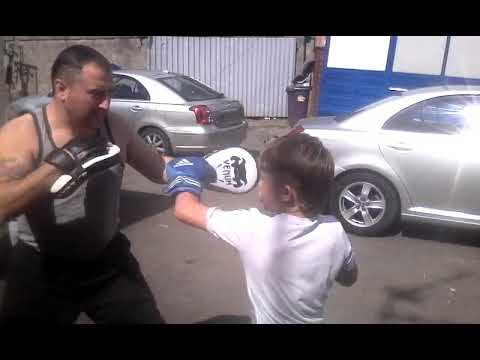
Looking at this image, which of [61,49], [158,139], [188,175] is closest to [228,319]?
[188,175]

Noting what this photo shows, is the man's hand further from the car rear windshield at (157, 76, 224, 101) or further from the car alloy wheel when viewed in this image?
the car rear windshield at (157, 76, 224, 101)

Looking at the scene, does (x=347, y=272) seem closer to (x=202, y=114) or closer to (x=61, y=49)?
(x=202, y=114)

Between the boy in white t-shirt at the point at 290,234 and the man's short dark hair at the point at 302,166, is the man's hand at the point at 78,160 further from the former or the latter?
the man's short dark hair at the point at 302,166

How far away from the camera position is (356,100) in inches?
471

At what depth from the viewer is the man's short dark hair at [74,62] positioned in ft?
7.11

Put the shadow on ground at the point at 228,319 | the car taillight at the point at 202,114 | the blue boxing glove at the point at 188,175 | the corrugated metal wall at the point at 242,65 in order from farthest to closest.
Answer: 1. the corrugated metal wall at the point at 242,65
2. the car taillight at the point at 202,114
3. the shadow on ground at the point at 228,319
4. the blue boxing glove at the point at 188,175

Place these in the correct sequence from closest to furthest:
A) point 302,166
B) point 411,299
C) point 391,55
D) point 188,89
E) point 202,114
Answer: point 302,166, point 411,299, point 202,114, point 188,89, point 391,55

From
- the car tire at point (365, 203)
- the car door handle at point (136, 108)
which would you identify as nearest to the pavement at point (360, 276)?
the car tire at point (365, 203)

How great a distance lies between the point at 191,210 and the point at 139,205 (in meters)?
4.79

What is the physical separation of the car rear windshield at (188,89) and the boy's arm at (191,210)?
6634 mm

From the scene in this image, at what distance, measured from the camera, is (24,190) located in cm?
195

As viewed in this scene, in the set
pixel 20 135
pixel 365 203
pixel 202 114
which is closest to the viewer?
pixel 20 135
